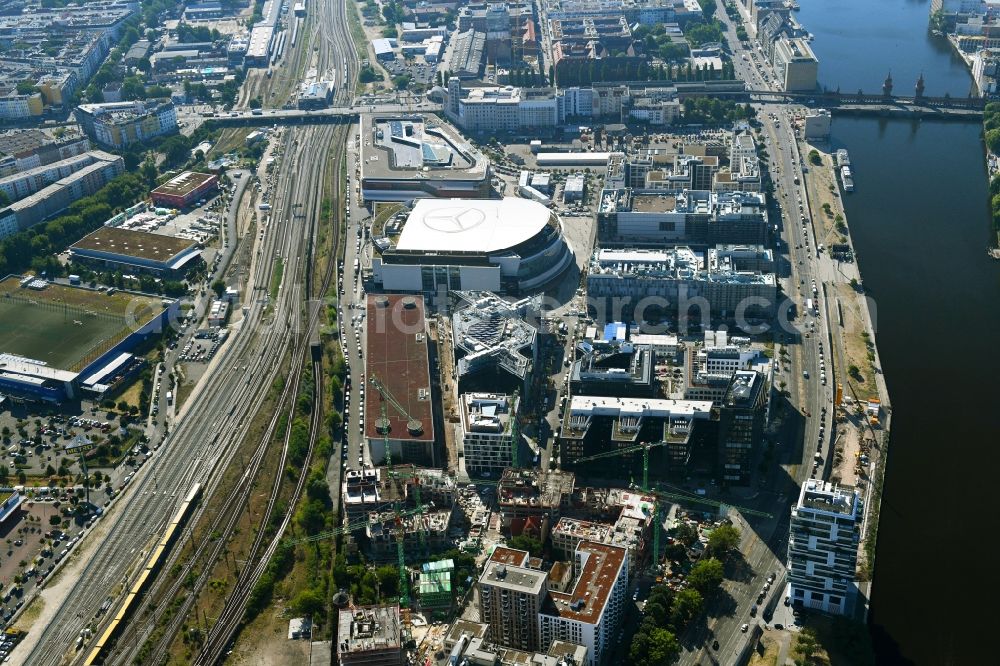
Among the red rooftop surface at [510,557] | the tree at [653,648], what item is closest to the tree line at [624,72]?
the red rooftop surface at [510,557]

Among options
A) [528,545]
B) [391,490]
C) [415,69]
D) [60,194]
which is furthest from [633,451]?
[415,69]

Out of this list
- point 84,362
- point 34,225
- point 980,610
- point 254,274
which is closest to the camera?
point 980,610

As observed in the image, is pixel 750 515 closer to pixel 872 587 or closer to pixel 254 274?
pixel 872 587

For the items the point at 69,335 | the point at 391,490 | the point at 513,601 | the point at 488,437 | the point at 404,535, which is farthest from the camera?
the point at 69,335

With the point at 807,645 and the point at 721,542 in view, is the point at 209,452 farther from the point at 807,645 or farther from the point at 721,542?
the point at 807,645

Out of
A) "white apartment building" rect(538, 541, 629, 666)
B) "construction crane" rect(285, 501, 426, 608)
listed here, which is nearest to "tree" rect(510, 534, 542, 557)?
"white apartment building" rect(538, 541, 629, 666)

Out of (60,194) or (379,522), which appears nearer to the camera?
(379,522)

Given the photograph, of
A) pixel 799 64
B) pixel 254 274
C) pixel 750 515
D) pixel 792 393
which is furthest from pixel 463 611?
pixel 799 64
